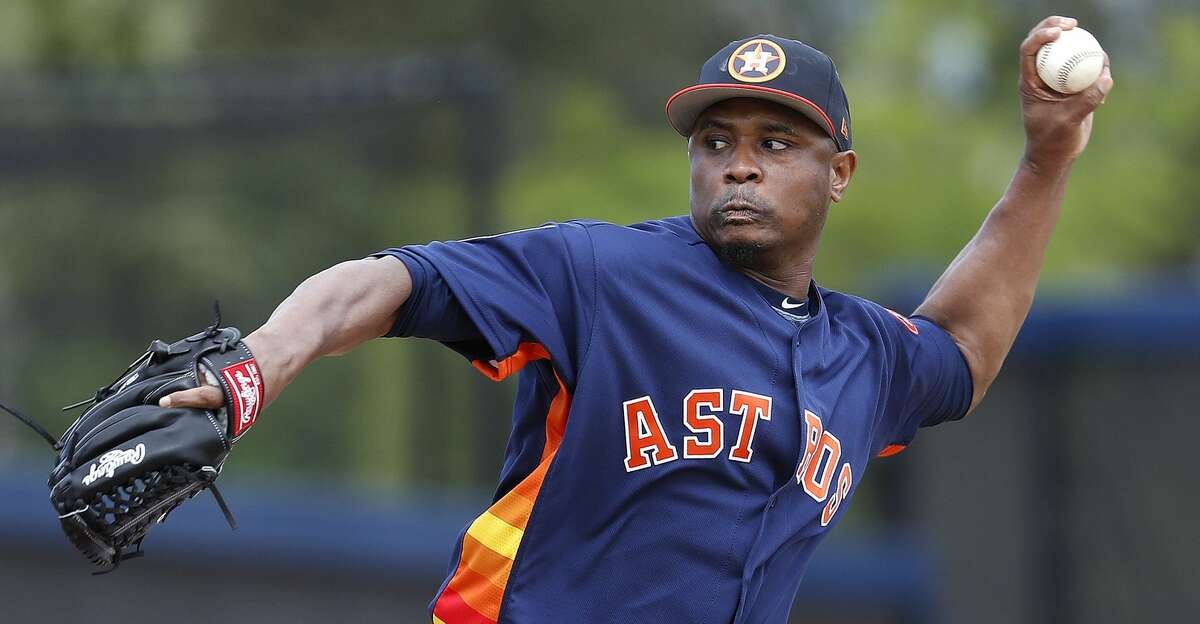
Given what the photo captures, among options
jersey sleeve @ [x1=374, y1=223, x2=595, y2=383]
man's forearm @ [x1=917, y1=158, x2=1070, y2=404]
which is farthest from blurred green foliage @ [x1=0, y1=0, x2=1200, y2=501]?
jersey sleeve @ [x1=374, y1=223, x2=595, y2=383]

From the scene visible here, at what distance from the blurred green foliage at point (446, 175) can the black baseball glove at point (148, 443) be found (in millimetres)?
5723

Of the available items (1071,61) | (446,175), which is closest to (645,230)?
(1071,61)

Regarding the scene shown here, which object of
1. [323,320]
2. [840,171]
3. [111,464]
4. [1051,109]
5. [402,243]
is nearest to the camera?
[111,464]

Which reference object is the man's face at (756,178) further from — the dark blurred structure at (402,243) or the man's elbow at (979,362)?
the dark blurred structure at (402,243)

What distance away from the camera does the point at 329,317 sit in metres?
2.56

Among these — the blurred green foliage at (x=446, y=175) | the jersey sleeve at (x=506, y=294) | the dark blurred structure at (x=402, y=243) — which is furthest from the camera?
the blurred green foliage at (x=446, y=175)

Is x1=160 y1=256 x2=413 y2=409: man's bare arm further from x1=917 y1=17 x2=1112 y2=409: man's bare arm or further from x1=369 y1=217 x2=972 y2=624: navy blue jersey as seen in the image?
x1=917 y1=17 x2=1112 y2=409: man's bare arm

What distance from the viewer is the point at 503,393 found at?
9.34 m

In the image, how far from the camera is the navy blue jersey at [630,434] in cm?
287

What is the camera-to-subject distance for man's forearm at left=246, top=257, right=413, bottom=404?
2.50 m

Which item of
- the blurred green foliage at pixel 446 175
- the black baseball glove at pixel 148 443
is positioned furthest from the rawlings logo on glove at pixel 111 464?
the blurred green foliage at pixel 446 175

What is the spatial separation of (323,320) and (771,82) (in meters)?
1.04

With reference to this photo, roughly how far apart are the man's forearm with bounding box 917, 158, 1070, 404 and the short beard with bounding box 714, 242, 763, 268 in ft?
2.72

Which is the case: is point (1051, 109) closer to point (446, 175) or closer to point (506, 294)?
point (506, 294)
